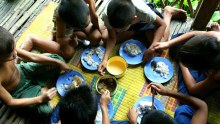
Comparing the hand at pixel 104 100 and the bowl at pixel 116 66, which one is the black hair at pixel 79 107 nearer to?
the hand at pixel 104 100

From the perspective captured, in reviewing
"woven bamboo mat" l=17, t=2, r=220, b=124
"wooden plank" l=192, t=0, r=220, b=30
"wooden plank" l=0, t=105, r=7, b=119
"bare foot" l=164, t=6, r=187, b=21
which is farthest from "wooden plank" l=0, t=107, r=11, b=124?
"wooden plank" l=192, t=0, r=220, b=30

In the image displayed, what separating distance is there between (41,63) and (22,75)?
163 millimetres

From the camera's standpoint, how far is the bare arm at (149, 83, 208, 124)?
6.04ft

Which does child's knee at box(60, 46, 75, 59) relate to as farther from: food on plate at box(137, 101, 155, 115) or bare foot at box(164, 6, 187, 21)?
bare foot at box(164, 6, 187, 21)

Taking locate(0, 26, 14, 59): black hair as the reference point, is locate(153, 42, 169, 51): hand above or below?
below

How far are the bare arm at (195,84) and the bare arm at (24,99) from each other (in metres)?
0.95

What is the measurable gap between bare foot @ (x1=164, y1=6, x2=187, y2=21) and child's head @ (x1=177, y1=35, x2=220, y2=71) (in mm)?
639

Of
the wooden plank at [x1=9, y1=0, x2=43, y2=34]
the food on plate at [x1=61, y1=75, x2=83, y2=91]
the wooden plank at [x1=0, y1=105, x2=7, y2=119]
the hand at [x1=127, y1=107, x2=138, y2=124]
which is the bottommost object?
the wooden plank at [x1=0, y1=105, x2=7, y2=119]

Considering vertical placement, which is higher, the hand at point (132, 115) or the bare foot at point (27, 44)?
the bare foot at point (27, 44)

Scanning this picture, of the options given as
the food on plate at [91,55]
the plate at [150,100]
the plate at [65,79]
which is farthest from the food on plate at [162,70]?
the plate at [65,79]

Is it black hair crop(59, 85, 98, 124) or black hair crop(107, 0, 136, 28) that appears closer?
black hair crop(59, 85, 98, 124)

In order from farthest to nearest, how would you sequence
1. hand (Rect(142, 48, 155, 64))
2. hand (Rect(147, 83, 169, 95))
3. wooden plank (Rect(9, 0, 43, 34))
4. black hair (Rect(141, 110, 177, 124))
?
wooden plank (Rect(9, 0, 43, 34))
hand (Rect(142, 48, 155, 64))
hand (Rect(147, 83, 169, 95))
black hair (Rect(141, 110, 177, 124))

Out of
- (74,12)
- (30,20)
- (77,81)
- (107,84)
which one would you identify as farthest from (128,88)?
(30,20)

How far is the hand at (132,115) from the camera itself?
192 centimetres
